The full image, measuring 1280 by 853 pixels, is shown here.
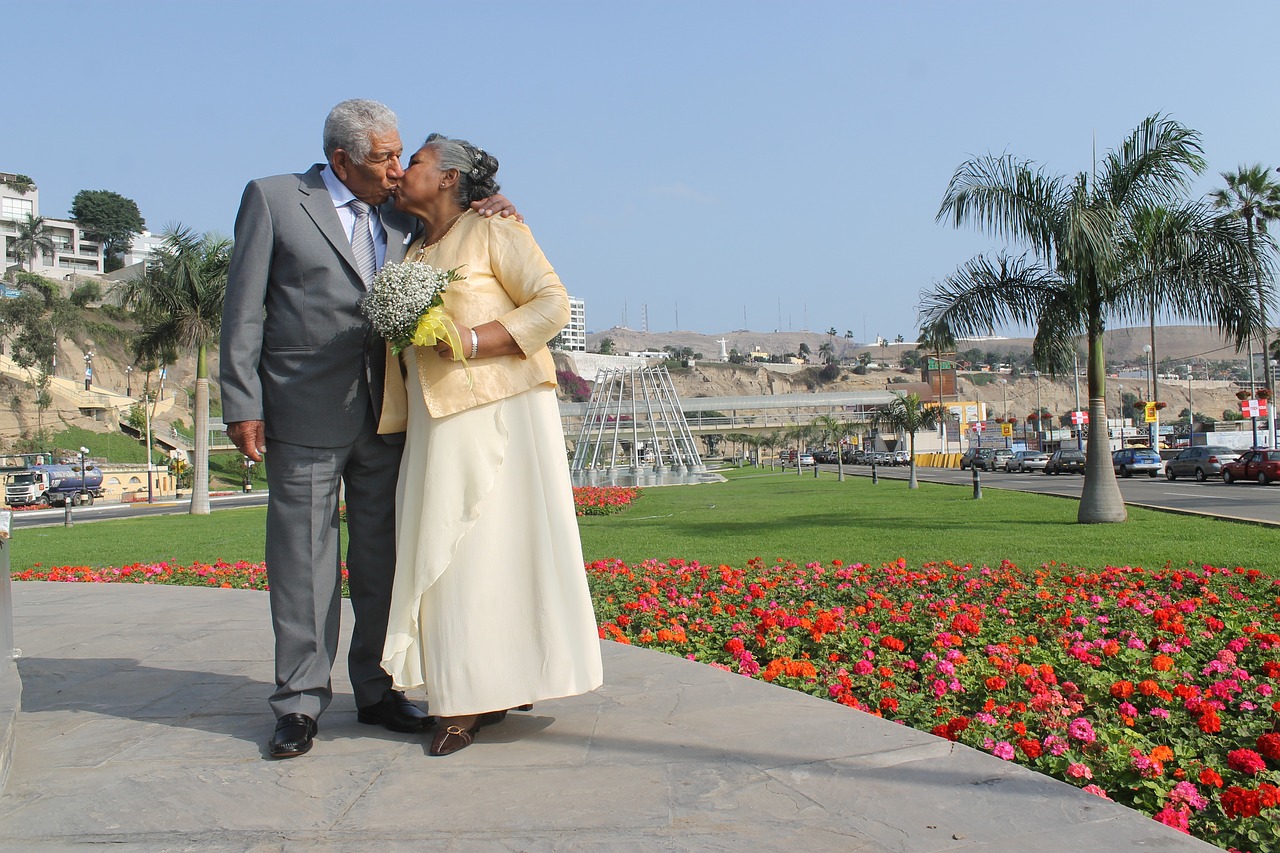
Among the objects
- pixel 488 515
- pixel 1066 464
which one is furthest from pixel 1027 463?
pixel 488 515

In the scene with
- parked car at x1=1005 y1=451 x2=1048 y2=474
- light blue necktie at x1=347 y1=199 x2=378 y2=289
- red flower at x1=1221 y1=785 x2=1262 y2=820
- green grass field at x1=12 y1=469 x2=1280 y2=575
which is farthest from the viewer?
parked car at x1=1005 y1=451 x2=1048 y2=474

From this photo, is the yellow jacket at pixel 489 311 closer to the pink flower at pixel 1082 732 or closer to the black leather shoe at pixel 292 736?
the black leather shoe at pixel 292 736

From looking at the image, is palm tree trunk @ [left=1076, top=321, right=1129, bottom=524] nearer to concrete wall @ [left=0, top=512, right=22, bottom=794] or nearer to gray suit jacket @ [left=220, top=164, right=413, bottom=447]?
gray suit jacket @ [left=220, top=164, right=413, bottom=447]

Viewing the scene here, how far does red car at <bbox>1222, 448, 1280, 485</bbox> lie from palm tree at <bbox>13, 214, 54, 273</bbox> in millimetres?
103734

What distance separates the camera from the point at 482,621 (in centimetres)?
308

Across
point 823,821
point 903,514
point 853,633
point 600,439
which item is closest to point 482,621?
point 823,821

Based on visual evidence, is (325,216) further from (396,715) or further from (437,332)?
(396,715)

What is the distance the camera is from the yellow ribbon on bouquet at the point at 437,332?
2.99 m

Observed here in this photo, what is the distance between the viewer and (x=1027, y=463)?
1983 inches

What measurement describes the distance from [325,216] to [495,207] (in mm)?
543

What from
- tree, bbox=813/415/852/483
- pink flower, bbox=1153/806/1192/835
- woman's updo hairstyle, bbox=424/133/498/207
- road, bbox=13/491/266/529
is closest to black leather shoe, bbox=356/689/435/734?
woman's updo hairstyle, bbox=424/133/498/207

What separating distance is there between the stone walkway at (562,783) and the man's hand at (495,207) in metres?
1.62

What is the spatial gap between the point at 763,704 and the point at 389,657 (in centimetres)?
116

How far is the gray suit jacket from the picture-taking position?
324cm
